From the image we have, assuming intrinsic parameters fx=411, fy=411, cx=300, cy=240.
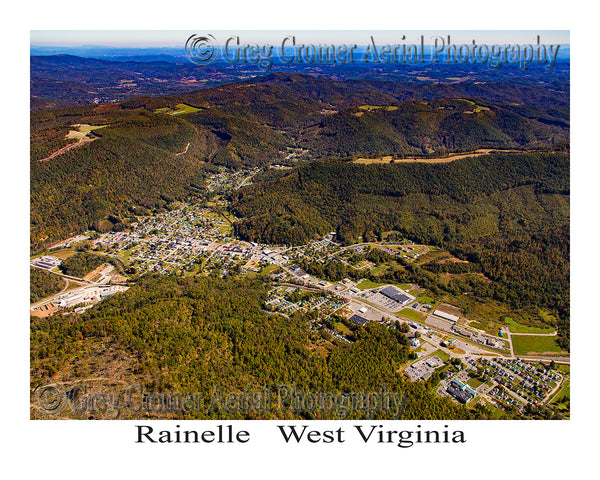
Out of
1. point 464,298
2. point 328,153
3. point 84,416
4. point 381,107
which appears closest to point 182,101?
point 328,153

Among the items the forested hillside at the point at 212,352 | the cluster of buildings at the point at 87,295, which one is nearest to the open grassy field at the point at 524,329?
the forested hillside at the point at 212,352

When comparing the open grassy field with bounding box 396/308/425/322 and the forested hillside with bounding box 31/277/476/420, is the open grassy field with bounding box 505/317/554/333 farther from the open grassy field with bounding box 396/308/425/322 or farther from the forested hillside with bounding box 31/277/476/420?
the forested hillside with bounding box 31/277/476/420

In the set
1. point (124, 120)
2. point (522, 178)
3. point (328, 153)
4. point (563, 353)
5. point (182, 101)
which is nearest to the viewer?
point (563, 353)

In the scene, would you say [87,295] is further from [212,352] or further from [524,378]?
[524,378]

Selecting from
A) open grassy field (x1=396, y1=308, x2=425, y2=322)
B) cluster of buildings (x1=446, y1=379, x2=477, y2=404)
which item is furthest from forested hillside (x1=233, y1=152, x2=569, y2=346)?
cluster of buildings (x1=446, y1=379, x2=477, y2=404)

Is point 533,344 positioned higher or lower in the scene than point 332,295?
lower

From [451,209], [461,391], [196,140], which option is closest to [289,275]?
[461,391]

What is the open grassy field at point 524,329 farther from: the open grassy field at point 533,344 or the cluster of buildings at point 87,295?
the cluster of buildings at point 87,295

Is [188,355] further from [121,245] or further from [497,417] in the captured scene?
[121,245]
